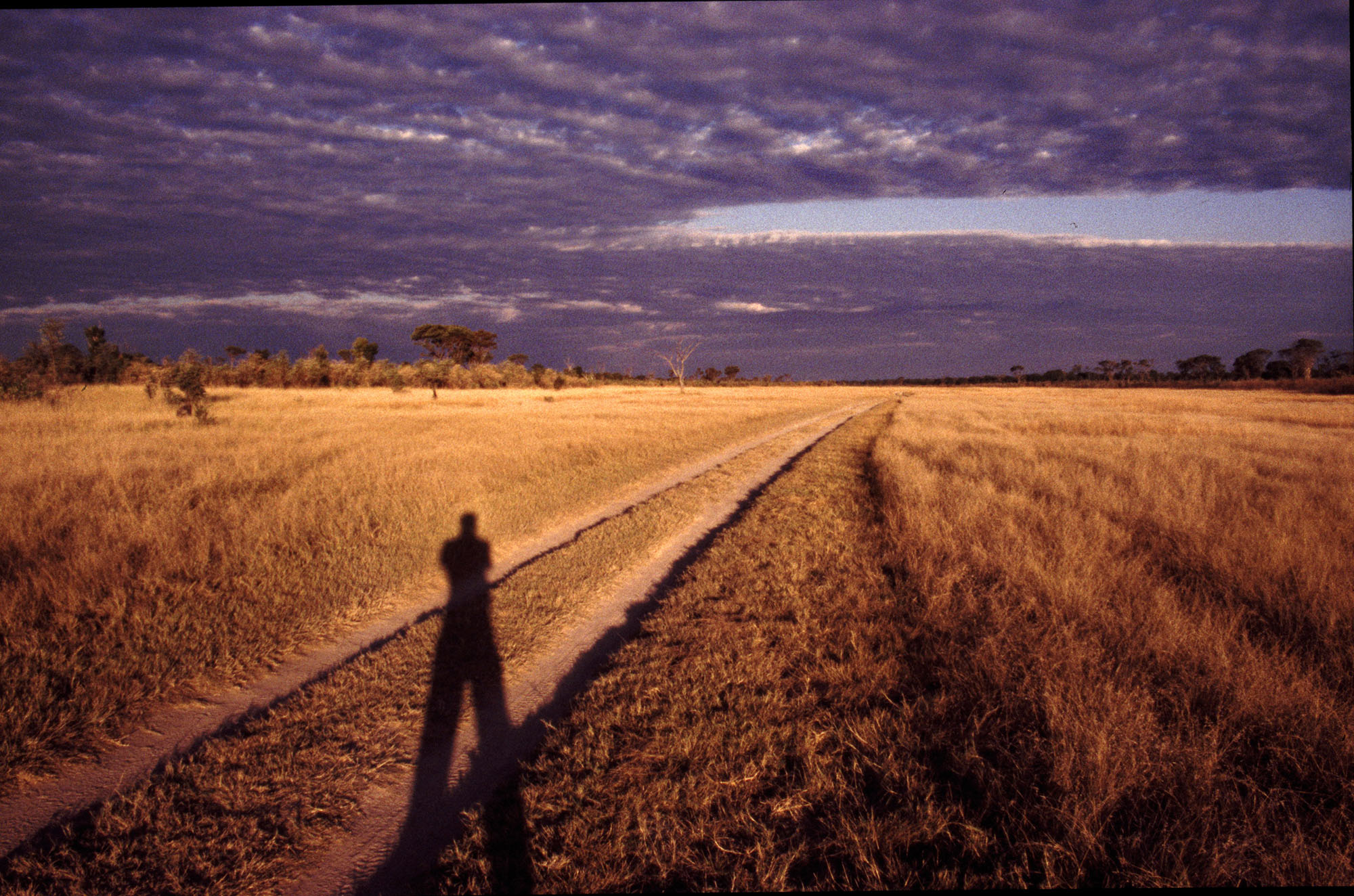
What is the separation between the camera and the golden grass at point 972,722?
2.70 meters

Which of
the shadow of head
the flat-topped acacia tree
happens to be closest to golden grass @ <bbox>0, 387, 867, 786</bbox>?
the shadow of head

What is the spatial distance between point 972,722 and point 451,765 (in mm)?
3593

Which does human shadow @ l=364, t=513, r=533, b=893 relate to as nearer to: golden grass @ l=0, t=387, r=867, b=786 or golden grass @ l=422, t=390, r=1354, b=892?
golden grass @ l=422, t=390, r=1354, b=892

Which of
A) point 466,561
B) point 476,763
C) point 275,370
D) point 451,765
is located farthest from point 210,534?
point 275,370

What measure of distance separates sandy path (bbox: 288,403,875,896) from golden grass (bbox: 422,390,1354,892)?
24 cm

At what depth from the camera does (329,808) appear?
124 inches

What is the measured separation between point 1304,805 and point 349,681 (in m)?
6.41

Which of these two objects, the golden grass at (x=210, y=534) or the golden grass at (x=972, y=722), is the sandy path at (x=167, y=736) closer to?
the golden grass at (x=210, y=534)

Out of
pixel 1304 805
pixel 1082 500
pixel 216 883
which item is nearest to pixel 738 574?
pixel 1304 805

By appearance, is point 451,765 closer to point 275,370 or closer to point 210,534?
point 210,534

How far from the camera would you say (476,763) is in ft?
11.6

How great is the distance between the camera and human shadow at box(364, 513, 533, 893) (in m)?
2.76

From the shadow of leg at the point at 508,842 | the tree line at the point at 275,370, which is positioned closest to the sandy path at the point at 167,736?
the shadow of leg at the point at 508,842

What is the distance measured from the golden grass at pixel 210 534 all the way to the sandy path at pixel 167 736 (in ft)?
0.77
